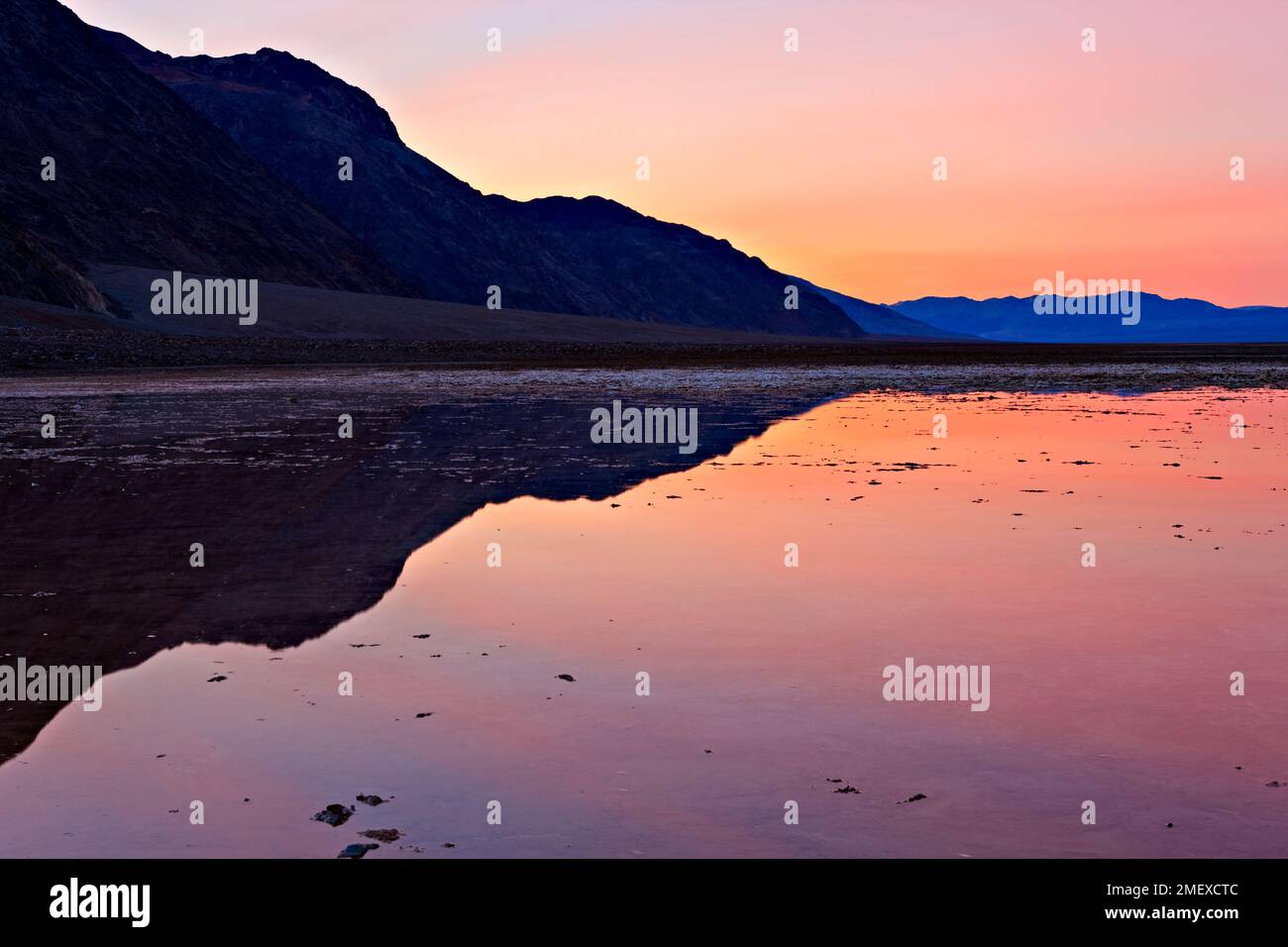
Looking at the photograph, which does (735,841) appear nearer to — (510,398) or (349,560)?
(349,560)

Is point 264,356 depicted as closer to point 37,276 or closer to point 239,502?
point 37,276

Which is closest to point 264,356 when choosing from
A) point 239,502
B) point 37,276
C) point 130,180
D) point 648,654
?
point 37,276

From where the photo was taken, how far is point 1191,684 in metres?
8.18

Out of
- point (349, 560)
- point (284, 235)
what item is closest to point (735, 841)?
point (349, 560)

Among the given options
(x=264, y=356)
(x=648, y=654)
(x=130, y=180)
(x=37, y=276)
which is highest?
(x=130, y=180)

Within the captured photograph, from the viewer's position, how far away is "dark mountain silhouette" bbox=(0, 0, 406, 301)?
130 m

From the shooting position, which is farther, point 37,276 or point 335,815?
point 37,276

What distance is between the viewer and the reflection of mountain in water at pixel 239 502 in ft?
33.6

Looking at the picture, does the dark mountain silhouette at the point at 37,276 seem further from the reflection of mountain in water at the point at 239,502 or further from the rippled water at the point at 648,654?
the rippled water at the point at 648,654

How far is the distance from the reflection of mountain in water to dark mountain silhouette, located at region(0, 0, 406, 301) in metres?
99.9

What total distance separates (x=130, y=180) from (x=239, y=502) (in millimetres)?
138555

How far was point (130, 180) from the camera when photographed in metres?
142

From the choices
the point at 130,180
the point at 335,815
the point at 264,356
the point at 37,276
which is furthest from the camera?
the point at 130,180
